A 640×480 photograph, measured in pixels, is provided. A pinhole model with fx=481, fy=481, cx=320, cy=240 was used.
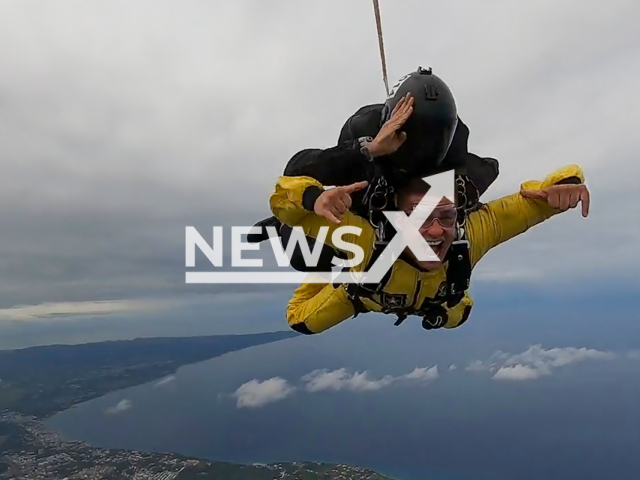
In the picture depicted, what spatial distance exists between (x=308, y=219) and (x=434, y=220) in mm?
656

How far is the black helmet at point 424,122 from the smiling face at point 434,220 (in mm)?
104

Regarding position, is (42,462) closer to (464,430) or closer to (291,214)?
(291,214)

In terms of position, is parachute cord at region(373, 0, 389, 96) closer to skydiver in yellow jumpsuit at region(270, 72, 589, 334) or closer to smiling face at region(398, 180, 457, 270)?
skydiver in yellow jumpsuit at region(270, 72, 589, 334)

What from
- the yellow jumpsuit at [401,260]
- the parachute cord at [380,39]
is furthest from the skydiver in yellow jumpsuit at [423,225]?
the parachute cord at [380,39]

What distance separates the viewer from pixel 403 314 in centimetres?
298

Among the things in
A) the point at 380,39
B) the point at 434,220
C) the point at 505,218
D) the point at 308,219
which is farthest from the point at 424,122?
the point at 505,218

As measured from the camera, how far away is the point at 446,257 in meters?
2.62

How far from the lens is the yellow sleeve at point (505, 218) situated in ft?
9.20

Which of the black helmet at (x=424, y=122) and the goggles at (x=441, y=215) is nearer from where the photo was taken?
the black helmet at (x=424, y=122)

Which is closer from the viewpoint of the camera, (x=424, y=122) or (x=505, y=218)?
(x=424, y=122)

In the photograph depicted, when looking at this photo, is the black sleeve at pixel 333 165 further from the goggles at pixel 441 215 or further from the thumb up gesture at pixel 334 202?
the thumb up gesture at pixel 334 202

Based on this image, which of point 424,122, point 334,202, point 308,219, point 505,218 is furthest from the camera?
point 505,218

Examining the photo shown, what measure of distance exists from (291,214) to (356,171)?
1.78ft

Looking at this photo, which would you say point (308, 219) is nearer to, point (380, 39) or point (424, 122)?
point (424, 122)
